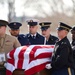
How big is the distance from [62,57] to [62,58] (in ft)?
0.06

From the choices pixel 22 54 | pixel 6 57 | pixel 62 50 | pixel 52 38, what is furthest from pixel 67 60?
pixel 52 38

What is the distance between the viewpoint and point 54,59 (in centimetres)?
544

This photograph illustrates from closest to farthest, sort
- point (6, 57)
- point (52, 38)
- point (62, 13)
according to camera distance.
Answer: point (6, 57), point (52, 38), point (62, 13)

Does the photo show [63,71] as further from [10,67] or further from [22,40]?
[22,40]

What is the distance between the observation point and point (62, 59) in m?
5.37

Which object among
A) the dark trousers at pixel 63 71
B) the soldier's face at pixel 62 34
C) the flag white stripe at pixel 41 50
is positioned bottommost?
the dark trousers at pixel 63 71

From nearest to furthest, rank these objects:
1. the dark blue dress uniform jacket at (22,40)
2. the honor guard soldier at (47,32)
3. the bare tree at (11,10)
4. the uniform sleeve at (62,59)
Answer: the uniform sleeve at (62,59) < the dark blue dress uniform jacket at (22,40) < the honor guard soldier at (47,32) < the bare tree at (11,10)

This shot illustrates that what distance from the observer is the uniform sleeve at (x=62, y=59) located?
536 centimetres

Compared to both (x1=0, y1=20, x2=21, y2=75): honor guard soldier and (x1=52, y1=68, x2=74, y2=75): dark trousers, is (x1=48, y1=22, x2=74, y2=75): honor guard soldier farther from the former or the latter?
(x1=0, y1=20, x2=21, y2=75): honor guard soldier

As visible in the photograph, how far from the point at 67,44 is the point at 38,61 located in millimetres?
550

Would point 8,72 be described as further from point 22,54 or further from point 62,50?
point 62,50

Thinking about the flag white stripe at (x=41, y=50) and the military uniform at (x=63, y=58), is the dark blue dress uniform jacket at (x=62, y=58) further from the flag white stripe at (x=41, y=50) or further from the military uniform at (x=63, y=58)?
the flag white stripe at (x=41, y=50)

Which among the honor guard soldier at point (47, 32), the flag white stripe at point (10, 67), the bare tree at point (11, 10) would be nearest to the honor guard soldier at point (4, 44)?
the flag white stripe at point (10, 67)

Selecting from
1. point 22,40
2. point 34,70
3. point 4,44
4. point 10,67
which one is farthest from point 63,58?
point 22,40
